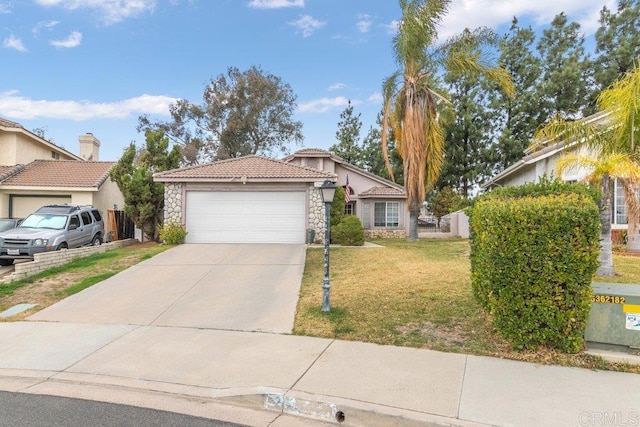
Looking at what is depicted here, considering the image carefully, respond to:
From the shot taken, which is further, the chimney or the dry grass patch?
the chimney

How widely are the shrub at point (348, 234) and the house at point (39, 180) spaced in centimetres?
1102

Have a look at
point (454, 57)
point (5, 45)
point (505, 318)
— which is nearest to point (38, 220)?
point (5, 45)

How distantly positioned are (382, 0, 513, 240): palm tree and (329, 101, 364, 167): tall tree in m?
20.8

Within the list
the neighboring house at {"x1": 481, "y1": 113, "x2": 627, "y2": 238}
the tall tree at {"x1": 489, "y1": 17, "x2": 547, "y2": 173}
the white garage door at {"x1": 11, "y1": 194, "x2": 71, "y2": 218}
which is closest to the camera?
the neighboring house at {"x1": 481, "y1": 113, "x2": 627, "y2": 238}

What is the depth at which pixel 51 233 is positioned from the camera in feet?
41.2

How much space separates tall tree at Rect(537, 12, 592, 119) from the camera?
1126 inches

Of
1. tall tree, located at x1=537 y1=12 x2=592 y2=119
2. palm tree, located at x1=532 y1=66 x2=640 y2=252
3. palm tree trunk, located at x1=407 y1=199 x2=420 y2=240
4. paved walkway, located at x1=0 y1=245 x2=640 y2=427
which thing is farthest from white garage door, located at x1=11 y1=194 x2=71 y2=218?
tall tree, located at x1=537 y1=12 x2=592 y2=119

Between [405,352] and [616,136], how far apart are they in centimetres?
787

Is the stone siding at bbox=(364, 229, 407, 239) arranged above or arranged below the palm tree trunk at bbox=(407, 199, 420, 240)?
below

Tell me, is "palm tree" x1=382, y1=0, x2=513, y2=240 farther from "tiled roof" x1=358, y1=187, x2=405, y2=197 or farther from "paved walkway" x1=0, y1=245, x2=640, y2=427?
"paved walkway" x1=0, y1=245, x2=640, y2=427

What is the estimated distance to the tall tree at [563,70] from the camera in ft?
93.8

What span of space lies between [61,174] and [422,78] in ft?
60.2

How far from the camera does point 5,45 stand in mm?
17141

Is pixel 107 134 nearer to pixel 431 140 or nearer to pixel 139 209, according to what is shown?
pixel 139 209
